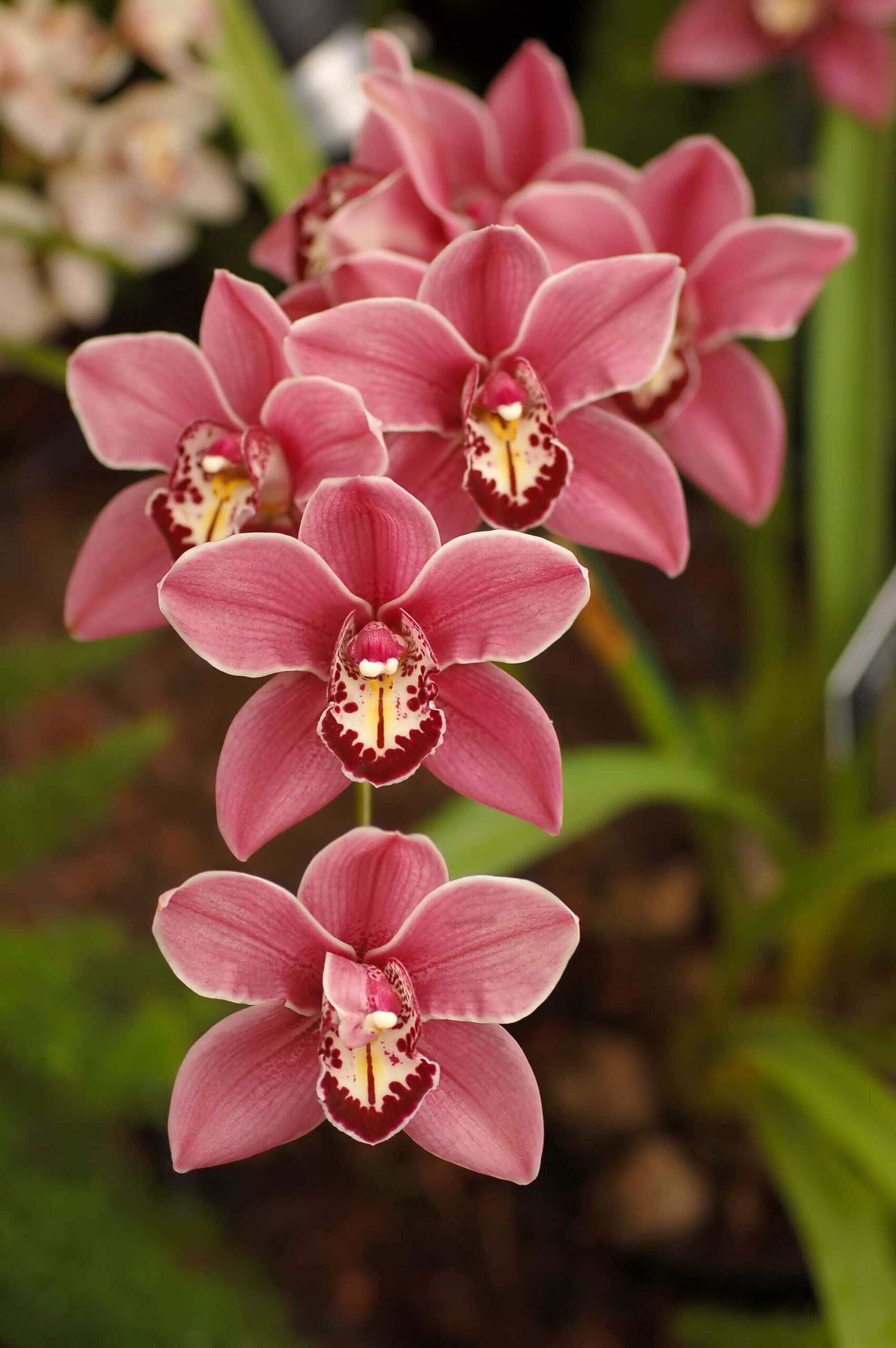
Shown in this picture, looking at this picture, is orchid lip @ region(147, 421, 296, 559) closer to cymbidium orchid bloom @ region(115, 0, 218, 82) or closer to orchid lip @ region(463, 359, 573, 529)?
orchid lip @ region(463, 359, 573, 529)

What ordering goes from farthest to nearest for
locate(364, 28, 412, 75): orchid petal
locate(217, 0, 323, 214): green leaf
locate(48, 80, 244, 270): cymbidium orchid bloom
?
1. locate(48, 80, 244, 270): cymbidium orchid bloom
2. locate(217, 0, 323, 214): green leaf
3. locate(364, 28, 412, 75): orchid petal

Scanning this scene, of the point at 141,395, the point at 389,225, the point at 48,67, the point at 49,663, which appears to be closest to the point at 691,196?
the point at 389,225

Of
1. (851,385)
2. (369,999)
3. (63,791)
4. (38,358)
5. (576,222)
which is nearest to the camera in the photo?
(369,999)

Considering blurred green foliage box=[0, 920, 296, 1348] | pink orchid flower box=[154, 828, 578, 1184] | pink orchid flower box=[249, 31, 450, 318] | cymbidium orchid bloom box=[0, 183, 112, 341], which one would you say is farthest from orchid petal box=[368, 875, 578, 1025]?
cymbidium orchid bloom box=[0, 183, 112, 341]

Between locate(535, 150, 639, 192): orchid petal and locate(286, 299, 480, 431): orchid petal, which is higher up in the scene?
locate(535, 150, 639, 192): orchid petal

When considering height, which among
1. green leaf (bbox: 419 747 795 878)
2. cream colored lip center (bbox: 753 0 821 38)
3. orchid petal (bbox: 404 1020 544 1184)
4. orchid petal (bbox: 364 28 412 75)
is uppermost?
orchid petal (bbox: 364 28 412 75)

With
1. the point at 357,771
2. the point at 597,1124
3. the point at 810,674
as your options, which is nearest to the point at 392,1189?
the point at 597,1124

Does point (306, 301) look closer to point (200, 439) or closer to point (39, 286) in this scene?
point (200, 439)

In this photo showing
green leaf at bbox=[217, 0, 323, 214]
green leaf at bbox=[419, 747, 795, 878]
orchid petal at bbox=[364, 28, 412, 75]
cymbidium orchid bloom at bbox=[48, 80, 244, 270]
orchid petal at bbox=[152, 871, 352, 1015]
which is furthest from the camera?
cymbidium orchid bloom at bbox=[48, 80, 244, 270]
